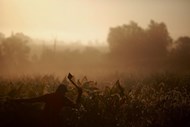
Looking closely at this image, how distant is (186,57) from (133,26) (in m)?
17.1

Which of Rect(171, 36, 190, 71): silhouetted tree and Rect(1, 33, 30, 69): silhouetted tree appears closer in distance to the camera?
Rect(171, 36, 190, 71): silhouetted tree

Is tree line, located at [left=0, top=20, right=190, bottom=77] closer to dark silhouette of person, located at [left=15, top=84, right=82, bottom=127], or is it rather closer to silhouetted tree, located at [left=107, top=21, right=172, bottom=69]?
silhouetted tree, located at [left=107, top=21, right=172, bottom=69]

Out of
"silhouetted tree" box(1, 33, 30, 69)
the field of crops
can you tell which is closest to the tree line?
"silhouetted tree" box(1, 33, 30, 69)

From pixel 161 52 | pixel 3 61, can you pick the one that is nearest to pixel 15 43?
pixel 3 61

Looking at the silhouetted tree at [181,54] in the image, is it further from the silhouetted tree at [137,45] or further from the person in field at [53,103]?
the person in field at [53,103]

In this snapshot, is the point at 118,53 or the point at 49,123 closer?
the point at 49,123

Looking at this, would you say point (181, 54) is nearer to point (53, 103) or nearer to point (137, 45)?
point (137, 45)

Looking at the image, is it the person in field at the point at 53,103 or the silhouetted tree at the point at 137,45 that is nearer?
the person in field at the point at 53,103

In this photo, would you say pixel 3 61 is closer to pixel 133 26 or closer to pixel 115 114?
pixel 133 26

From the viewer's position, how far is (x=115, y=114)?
13.4 meters

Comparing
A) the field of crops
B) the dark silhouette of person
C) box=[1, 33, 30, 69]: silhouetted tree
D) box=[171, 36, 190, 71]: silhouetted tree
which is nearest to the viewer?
the dark silhouette of person

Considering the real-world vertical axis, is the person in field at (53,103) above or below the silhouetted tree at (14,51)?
below

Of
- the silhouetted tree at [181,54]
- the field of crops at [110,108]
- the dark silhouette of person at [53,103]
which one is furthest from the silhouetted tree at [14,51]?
the dark silhouette of person at [53,103]

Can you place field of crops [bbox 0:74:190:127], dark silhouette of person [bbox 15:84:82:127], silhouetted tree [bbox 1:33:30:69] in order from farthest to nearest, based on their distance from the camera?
silhouetted tree [bbox 1:33:30:69]
field of crops [bbox 0:74:190:127]
dark silhouette of person [bbox 15:84:82:127]
